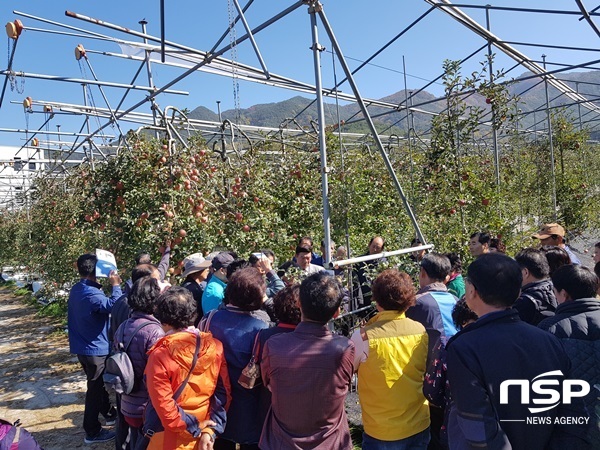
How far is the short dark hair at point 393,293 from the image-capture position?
2273 mm

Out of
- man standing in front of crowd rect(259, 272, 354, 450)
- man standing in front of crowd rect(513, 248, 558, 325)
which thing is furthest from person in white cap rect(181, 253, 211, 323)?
man standing in front of crowd rect(513, 248, 558, 325)

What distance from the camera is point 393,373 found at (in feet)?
7.21

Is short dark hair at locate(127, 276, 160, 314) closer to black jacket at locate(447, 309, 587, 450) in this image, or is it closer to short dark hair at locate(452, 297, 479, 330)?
short dark hair at locate(452, 297, 479, 330)

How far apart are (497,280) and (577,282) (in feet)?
2.67

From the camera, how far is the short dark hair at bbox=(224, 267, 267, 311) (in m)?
2.50

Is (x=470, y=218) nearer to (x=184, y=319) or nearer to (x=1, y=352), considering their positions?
(x=184, y=319)

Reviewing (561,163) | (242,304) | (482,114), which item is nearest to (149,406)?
(242,304)

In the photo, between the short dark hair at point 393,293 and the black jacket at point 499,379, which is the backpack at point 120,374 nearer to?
the short dark hair at point 393,293

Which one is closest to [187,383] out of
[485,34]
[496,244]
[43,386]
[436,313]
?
[436,313]

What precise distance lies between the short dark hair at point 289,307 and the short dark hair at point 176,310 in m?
0.46

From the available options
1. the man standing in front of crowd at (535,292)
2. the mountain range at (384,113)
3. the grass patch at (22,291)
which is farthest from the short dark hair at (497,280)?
the grass patch at (22,291)

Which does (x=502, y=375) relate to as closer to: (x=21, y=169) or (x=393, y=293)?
(x=393, y=293)

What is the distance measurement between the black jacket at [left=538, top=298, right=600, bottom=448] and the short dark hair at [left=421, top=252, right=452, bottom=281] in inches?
29.0

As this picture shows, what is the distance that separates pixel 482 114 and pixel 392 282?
12.6 feet
